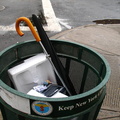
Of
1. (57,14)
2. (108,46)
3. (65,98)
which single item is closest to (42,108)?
(65,98)

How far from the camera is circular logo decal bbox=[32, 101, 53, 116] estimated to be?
115 centimetres

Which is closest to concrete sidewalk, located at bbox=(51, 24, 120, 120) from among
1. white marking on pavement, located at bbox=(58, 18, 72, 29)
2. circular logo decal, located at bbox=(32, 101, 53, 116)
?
white marking on pavement, located at bbox=(58, 18, 72, 29)

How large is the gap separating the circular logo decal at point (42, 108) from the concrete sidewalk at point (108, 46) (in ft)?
Answer: 4.61

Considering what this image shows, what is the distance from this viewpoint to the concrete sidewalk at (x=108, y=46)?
8.34 ft

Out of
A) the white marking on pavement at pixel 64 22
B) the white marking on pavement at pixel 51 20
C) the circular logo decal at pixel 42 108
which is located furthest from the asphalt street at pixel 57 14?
the circular logo decal at pixel 42 108

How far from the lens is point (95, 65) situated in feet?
5.68

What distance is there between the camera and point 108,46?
173 inches

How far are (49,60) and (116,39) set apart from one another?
3559 mm

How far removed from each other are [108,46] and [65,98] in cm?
351

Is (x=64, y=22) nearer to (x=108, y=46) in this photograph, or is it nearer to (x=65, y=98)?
(x=108, y=46)

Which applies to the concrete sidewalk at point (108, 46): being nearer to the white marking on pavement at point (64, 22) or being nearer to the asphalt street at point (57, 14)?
the white marking on pavement at point (64, 22)

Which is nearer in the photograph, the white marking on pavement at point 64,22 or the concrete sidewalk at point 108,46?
the concrete sidewalk at point 108,46

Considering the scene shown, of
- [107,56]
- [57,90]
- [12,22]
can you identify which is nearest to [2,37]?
[12,22]

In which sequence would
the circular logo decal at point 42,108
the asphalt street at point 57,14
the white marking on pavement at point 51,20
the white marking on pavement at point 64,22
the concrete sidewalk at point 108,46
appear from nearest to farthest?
the circular logo decal at point 42,108 → the concrete sidewalk at point 108,46 → the asphalt street at point 57,14 → the white marking on pavement at point 51,20 → the white marking on pavement at point 64,22
